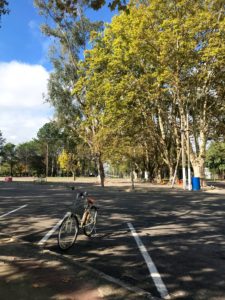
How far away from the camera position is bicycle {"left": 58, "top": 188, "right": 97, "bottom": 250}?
24.1ft

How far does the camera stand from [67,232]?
24.6 ft

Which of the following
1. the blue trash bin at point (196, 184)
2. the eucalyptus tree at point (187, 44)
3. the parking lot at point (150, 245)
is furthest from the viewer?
the blue trash bin at point (196, 184)

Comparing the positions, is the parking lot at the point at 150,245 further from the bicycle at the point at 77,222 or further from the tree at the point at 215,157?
the tree at the point at 215,157

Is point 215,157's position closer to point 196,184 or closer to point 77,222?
point 196,184

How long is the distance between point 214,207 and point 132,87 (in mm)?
17377

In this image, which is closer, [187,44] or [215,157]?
[187,44]

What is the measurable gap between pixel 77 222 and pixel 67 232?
0.49 m

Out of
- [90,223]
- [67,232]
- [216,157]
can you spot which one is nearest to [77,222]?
[67,232]

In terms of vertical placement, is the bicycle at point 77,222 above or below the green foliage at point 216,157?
below

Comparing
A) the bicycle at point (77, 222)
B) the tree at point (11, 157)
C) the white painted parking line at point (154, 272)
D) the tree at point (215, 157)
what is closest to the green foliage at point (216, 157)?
the tree at point (215, 157)

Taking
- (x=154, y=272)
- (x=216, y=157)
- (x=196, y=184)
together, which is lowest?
(x=154, y=272)

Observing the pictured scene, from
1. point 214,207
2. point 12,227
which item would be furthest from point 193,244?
point 214,207

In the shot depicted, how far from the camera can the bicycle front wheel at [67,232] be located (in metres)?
7.25

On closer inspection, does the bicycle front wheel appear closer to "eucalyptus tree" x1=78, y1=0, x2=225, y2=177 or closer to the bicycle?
the bicycle
